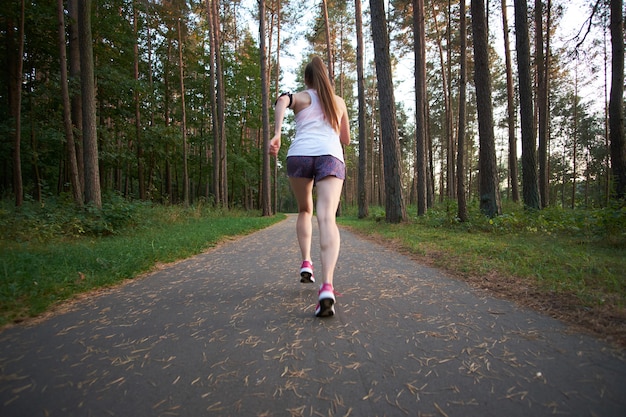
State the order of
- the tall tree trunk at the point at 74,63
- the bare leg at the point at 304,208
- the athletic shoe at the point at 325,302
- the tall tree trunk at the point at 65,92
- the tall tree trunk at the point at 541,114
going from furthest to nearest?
the tall tree trunk at the point at 541,114
the tall tree trunk at the point at 74,63
the tall tree trunk at the point at 65,92
the bare leg at the point at 304,208
the athletic shoe at the point at 325,302

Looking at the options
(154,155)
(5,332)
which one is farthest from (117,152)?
(5,332)

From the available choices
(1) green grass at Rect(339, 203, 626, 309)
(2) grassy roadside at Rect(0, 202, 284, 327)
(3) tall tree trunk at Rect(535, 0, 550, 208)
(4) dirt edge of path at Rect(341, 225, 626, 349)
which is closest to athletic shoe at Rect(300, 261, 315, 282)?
(4) dirt edge of path at Rect(341, 225, 626, 349)

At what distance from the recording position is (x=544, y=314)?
2266mm

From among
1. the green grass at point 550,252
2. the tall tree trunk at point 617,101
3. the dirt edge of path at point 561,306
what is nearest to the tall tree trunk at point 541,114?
the tall tree trunk at point 617,101

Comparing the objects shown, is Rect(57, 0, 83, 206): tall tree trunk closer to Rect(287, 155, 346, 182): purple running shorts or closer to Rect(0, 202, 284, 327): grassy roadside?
Rect(0, 202, 284, 327): grassy roadside

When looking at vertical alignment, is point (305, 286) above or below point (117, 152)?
below

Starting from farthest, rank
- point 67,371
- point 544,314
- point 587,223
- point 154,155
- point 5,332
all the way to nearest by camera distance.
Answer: point 154,155 < point 587,223 < point 544,314 < point 5,332 < point 67,371

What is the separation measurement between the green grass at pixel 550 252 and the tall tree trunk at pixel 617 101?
1.96m

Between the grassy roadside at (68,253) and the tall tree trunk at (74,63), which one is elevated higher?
the tall tree trunk at (74,63)

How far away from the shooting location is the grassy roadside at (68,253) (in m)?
2.66

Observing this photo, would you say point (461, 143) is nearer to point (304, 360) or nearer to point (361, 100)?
point (361, 100)

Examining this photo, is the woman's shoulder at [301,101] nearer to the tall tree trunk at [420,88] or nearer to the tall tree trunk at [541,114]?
the tall tree trunk at [420,88]

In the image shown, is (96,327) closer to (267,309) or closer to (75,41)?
(267,309)

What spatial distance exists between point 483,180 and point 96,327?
31.6ft
